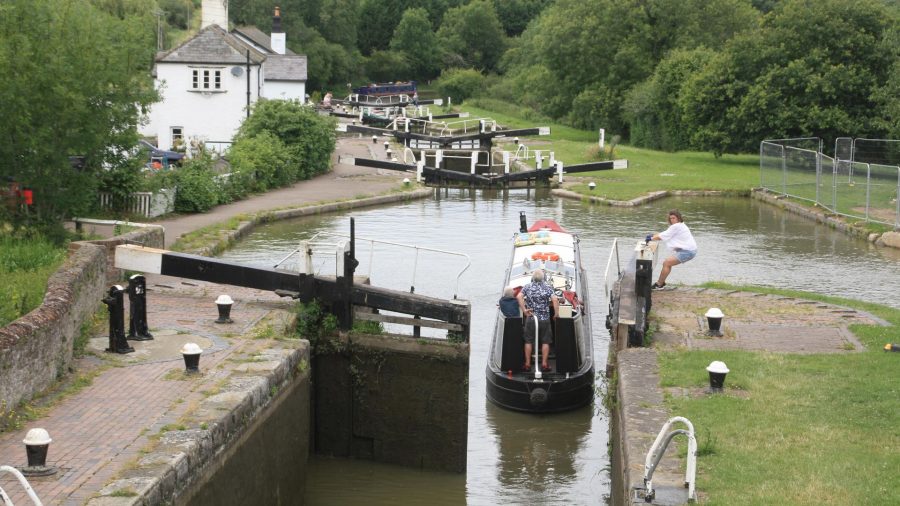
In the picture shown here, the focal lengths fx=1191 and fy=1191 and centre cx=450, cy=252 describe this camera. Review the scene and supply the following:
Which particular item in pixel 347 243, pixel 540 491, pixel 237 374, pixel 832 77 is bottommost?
pixel 540 491

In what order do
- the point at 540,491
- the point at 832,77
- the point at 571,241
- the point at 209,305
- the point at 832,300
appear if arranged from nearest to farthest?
the point at 540,491
the point at 209,305
the point at 832,300
the point at 571,241
the point at 832,77

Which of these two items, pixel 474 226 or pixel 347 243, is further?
pixel 474 226

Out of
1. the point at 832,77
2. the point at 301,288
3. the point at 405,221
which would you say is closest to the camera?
the point at 301,288

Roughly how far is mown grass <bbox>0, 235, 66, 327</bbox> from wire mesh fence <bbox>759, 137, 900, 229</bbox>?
73.9ft

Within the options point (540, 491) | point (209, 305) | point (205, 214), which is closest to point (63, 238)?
point (209, 305)

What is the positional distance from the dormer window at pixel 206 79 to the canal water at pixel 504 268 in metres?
13.0

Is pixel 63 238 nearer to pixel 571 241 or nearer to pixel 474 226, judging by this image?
pixel 571 241

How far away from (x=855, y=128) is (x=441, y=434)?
34.5 metres

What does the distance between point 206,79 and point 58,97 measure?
30.9 metres

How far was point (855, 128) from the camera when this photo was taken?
45.8 meters

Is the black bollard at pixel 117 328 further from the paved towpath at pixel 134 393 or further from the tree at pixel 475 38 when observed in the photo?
the tree at pixel 475 38

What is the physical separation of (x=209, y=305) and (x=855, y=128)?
3443cm

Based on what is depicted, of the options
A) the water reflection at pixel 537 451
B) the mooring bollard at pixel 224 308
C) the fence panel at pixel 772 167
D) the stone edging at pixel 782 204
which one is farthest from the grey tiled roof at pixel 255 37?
the water reflection at pixel 537 451

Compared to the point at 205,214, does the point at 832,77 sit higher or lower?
higher
